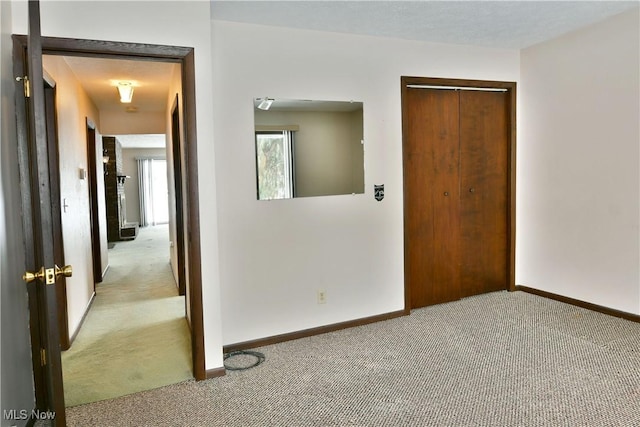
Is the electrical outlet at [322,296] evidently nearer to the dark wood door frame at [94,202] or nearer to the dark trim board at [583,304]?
the dark trim board at [583,304]

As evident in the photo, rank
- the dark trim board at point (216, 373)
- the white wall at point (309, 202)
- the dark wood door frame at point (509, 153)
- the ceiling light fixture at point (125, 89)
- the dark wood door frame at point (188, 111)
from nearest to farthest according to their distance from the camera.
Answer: the dark wood door frame at point (188, 111) → the dark trim board at point (216, 373) → the white wall at point (309, 202) → the dark wood door frame at point (509, 153) → the ceiling light fixture at point (125, 89)

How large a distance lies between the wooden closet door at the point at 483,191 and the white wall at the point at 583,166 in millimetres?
183

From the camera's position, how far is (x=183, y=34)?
8.71 ft

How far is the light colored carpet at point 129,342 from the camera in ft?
9.34

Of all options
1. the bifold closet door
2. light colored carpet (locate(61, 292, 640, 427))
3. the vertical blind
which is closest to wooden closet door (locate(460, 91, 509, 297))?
the bifold closet door

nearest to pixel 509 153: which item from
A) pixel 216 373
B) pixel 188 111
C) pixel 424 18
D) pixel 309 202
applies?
pixel 424 18

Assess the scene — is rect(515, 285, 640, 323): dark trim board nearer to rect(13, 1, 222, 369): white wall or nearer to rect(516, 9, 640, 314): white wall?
rect(516, 9, 640, 314): white wall

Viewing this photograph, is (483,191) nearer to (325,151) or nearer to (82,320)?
(325,151)

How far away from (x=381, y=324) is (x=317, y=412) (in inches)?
56.4

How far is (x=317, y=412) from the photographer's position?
240 cm

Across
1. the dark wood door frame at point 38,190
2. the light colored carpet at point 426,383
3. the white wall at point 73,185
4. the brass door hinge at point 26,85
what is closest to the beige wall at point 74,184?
the white wall at point 73,185

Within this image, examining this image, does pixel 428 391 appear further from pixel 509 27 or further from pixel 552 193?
pixel 509 27
